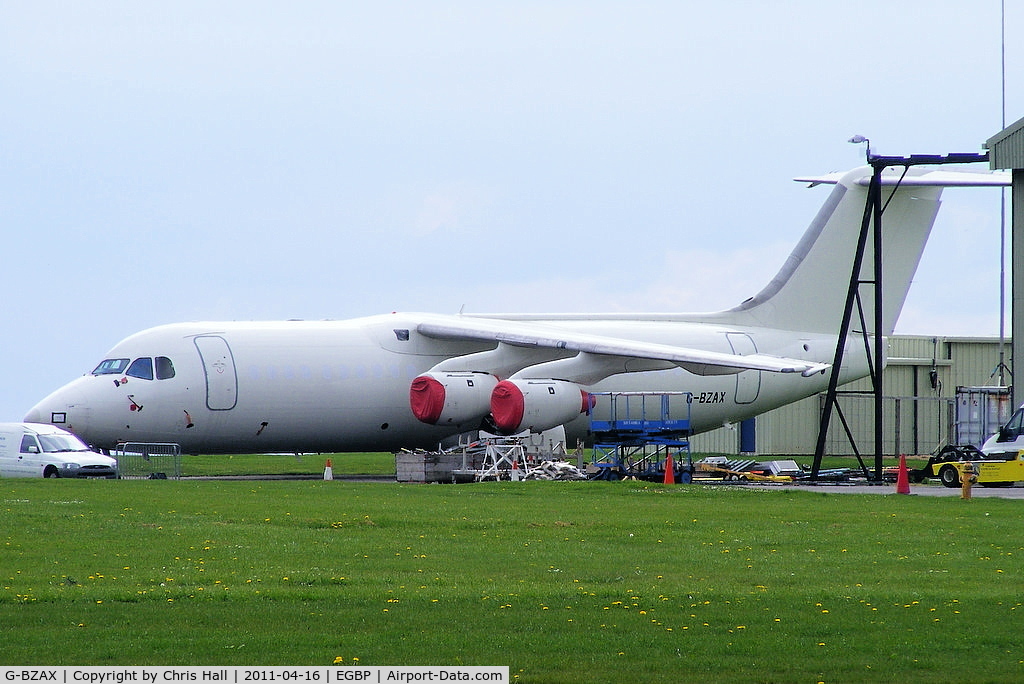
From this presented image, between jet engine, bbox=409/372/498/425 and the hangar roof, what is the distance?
10890 millimetres

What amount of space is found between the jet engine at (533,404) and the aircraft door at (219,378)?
17.3 ft

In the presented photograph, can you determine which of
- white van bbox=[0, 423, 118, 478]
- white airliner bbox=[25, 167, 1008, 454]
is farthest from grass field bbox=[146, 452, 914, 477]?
white van bbox=[0, 423, 118, 478]

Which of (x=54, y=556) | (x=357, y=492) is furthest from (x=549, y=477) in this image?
(x=54, y=556)

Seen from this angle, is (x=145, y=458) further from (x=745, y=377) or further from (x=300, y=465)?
(x=300, y=465)

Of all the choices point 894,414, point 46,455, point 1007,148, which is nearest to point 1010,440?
point 1007,148

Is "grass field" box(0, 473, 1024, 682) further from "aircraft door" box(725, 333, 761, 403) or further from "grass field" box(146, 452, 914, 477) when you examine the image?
"grass field" box(146, 452, 914, 477)

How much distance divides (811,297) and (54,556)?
25015 millimetres

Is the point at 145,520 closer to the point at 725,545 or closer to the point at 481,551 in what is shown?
the point at 481,551

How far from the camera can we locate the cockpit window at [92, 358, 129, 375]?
29.7 metres

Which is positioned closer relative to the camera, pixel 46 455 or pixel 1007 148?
pixel 1007 148

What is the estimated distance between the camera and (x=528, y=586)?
1266 cm

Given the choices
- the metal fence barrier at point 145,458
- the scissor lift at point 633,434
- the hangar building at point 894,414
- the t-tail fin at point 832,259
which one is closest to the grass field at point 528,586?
the metal fence barrier at point 145,458

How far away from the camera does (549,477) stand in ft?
95.8

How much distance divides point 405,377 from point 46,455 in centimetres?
750
